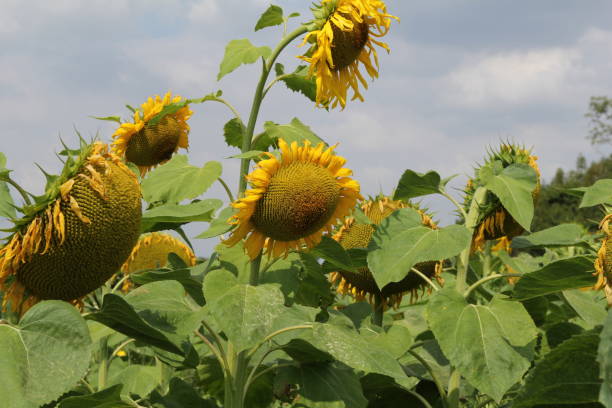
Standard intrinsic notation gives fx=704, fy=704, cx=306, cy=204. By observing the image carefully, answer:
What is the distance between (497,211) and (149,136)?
71.8 inches

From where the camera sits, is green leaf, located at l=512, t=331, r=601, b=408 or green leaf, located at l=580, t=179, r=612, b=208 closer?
green leaf, located at l=512, t=331, r=601, b=408

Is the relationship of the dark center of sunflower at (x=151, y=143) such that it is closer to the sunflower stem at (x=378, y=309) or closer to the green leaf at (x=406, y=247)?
the sunflower stem at (x=378, y=309)

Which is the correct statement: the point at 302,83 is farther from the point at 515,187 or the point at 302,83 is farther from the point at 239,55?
the point at 515,187

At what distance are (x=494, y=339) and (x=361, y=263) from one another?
623 millimetres

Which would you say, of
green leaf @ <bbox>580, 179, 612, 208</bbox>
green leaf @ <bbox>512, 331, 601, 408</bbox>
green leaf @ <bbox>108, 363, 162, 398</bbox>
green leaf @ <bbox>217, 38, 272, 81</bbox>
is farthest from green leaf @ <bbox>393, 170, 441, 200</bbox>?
green leaf @ <bbox>108, 363, 162, 398</bbox>

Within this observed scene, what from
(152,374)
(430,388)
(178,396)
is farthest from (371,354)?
(152,374)

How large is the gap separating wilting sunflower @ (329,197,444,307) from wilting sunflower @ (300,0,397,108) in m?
0.53

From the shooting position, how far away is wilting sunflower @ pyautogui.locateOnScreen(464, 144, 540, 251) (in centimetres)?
288

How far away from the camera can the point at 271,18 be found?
9.16 feet

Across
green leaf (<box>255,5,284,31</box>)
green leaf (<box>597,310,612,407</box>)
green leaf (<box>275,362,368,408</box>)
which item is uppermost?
green leaf (<box>255,5,284,31</box>)

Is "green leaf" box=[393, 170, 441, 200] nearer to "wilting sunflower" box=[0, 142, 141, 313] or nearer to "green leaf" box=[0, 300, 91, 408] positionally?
"wilting sunflower" box=[0, 142, 141, 313]

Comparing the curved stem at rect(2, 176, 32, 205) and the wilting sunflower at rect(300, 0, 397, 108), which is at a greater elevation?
the wilting sunflower at rect(300, 0, 397, 108)

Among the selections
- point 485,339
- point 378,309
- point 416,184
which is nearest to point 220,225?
point 416,184

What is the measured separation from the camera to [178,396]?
2.65 meters
